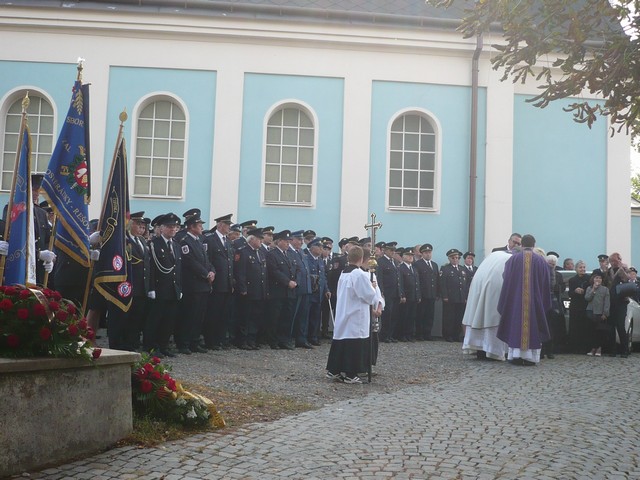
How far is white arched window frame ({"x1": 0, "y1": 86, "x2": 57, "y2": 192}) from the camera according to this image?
1859 cm

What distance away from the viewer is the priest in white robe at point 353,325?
31.3 ft

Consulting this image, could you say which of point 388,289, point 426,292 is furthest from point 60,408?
point 426,292

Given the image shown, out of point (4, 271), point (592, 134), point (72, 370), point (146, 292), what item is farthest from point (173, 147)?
point (72, 370)

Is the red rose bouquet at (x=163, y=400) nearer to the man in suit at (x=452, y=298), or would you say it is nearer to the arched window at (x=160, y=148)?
the man in suit at (x=452, y=298)

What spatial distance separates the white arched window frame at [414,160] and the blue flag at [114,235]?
10606mm

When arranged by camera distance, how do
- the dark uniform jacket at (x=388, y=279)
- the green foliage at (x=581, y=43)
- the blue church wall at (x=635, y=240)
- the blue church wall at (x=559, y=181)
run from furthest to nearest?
the blue church wall at (x=635, y=240) < the blue church wall at (x=559, y=181) < the dark uniform jacket at (x=388, y=279) < the green foliage at (x=581, y=43)

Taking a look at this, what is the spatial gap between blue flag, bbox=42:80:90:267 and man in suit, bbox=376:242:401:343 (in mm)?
7804

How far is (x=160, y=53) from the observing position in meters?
18.6

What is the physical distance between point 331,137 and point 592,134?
6.79m

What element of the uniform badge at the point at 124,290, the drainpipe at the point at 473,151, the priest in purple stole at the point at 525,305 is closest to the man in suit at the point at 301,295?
the priest in purple stole at the point at 525,305

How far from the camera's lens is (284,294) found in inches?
512

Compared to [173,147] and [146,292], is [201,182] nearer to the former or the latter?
[173,147]

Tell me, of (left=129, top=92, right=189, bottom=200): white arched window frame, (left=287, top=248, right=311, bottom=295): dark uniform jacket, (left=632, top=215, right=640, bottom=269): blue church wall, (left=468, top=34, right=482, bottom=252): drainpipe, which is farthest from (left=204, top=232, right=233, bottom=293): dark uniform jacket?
(left=632, top=215, right=640, bottom=269): blue church wall

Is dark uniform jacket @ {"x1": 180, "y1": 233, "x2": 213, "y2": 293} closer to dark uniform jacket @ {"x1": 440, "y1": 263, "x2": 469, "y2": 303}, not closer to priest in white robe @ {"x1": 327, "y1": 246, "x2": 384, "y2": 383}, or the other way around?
priest in white robe @ {"x1": 327, "y1": 246, "x2": 384, "y2": 383}
